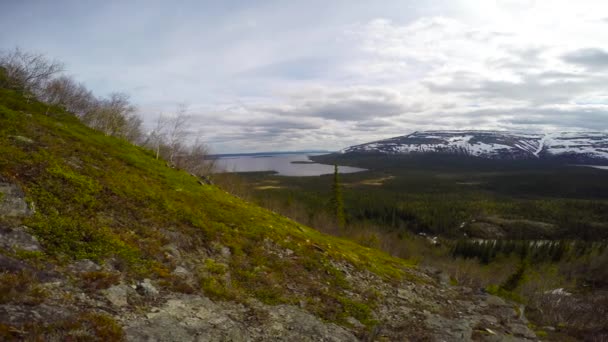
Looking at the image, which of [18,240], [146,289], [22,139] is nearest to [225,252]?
[146,289]

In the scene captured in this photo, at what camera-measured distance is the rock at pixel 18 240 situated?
9142 mm

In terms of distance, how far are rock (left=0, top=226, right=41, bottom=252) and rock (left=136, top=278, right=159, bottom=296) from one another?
3.28 metres

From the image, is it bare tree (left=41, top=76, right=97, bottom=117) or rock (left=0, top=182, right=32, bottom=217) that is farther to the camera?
bare tree (left=41, top=76, right=97, bottom=117)

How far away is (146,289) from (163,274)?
4.29ft

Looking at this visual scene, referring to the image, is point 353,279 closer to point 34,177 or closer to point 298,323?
point 298,323

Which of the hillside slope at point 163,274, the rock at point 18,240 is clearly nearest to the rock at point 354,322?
the hillside slope at point 163,274

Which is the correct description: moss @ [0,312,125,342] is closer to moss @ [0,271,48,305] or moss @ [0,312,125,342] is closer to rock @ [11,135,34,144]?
moss @ [0,271,48,305]

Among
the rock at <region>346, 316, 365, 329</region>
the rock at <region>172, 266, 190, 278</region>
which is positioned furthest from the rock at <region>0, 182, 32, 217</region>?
the rock at <region>346, 316, 365, 329</region>

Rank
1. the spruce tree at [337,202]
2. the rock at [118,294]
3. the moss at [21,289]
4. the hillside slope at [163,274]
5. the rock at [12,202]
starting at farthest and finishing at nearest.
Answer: the spruce tree at [337,202]
the rock at [12,202]
the rock at [118,294]
the hillside slope at [163,274]
the moss at [21,289]

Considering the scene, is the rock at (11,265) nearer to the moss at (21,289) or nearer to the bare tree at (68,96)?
the moss at (21,289)

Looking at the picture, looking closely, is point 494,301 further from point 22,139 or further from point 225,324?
point 22,139

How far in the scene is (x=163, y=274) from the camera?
1117cm

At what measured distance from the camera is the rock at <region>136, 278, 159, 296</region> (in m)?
9.75

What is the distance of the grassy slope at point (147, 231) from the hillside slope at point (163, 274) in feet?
0.24
